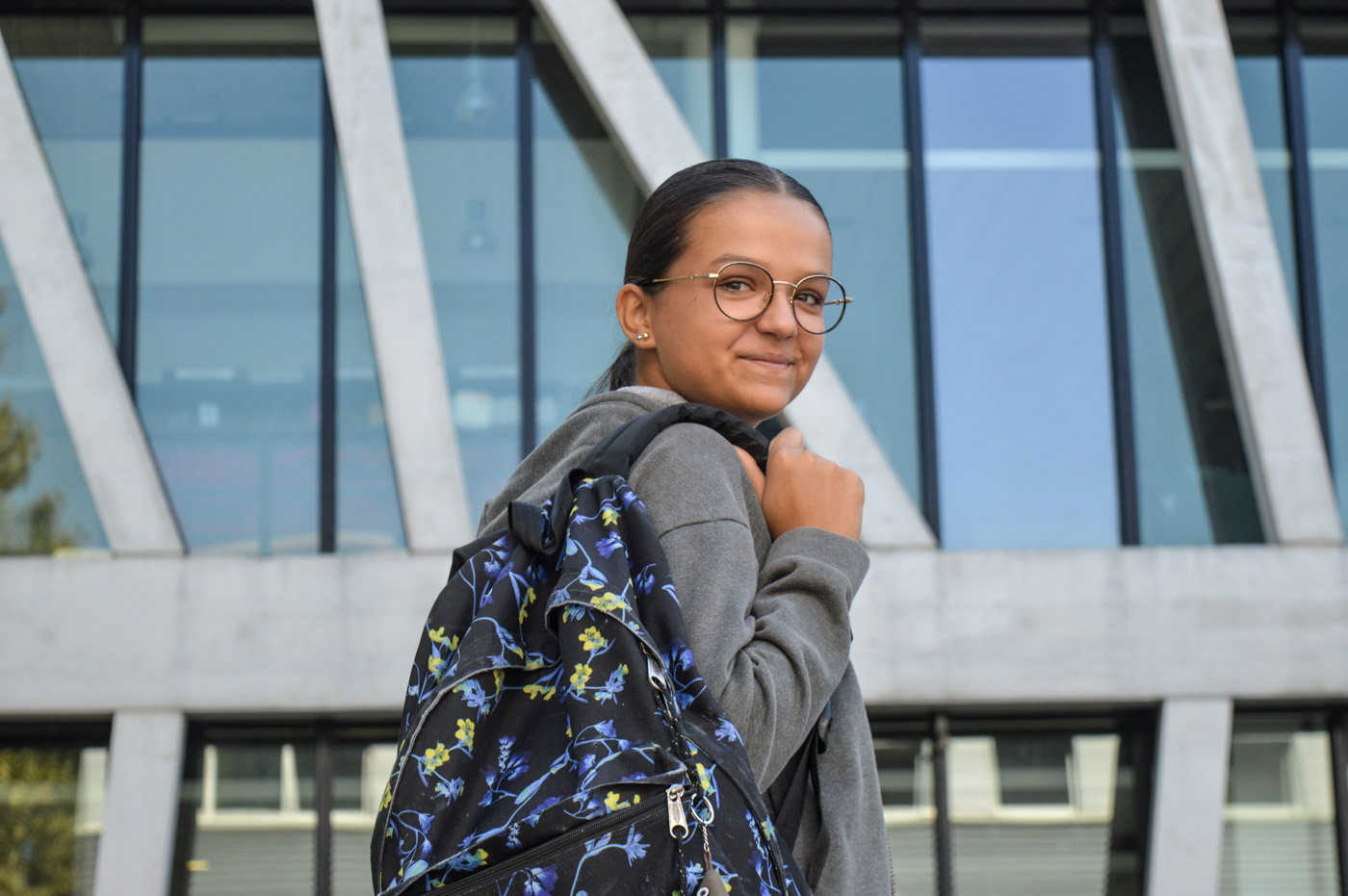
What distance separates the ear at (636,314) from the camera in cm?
161

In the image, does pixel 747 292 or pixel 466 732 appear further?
pixel 747 292

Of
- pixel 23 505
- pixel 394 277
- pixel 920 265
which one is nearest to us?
pixel 394 277

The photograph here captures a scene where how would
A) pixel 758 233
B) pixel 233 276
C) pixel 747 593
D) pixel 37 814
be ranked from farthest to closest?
1. pixel 233 276
2. pixel 37 814
3. pixel 758 233
4. pixel 747 593

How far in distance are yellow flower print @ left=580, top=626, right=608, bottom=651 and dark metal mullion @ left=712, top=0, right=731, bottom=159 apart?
7.68 m

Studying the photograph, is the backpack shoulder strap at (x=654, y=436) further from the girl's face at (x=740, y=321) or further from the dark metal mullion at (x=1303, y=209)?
the dark metal mullion at (x=1303, y=209)

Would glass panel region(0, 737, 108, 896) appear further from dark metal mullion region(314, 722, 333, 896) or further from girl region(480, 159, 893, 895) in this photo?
girl region(480, 159, 893, 895)

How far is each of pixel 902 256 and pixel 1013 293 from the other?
761 millimetres

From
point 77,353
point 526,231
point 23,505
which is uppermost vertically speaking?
point 526,231

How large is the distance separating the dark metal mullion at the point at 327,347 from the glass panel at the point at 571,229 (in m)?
1.29

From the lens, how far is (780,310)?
1.52m

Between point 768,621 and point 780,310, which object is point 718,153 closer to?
point 780,310

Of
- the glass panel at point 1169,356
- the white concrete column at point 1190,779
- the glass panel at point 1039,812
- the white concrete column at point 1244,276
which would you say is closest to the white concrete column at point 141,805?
the glass panel at point 1039,812

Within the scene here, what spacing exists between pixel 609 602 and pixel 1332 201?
8.89 metres

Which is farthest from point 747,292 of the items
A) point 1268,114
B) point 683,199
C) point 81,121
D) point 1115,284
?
point 1268,114
